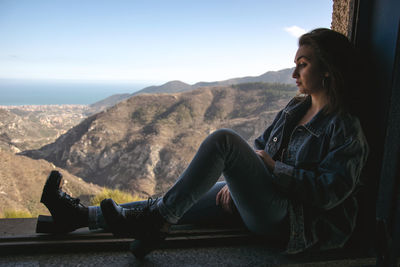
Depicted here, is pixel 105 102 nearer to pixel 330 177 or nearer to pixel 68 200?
pixel 68 200

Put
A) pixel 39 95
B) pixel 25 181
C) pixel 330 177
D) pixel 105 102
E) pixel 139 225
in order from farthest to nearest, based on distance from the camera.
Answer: pixel 39 95
pixel 105 102
pixel 25 181
pixel 139 225
pixel 330 177

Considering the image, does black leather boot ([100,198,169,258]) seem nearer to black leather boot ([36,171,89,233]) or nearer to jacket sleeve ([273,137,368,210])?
black leather boot ([36,171,89,233])

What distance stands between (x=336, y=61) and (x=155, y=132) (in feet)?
84.3

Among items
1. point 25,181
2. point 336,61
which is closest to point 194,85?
point 25,181

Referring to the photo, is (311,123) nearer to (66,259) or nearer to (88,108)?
(66,259)

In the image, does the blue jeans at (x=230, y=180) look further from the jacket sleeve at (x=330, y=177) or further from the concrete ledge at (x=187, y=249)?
the concrete ledge at (x=187, y=249)

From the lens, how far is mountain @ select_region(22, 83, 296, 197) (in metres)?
23.1

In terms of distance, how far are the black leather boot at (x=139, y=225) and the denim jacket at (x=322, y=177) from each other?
1.49ft

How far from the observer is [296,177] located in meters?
1.05

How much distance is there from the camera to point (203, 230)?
1364 mm

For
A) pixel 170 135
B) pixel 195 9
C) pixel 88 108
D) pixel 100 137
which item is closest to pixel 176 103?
pixel 170 135

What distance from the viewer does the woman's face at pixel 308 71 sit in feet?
3.76

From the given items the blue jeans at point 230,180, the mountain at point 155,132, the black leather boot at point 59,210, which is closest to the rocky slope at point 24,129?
the mountain at point 155,132

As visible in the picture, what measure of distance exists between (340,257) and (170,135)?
83.4 feet
